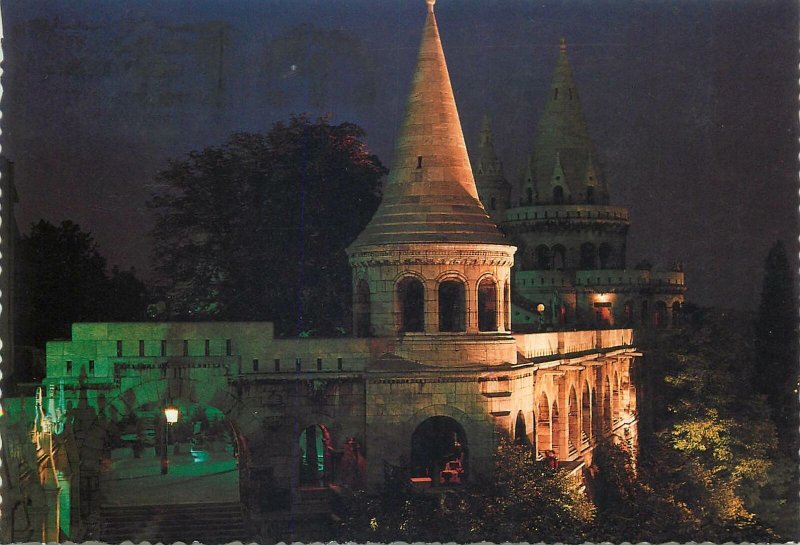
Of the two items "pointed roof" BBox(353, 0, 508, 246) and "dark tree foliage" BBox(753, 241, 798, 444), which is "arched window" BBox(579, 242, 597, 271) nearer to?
"dark tree foliage" BBox(753, 241, 798, 444)

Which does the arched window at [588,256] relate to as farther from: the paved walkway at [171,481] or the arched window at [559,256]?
the paved walkway at [171,481]

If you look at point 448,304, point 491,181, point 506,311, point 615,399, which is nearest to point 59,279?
point 448,304

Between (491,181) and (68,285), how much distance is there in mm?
24374

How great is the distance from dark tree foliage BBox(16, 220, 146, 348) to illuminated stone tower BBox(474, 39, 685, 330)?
17.1 metres

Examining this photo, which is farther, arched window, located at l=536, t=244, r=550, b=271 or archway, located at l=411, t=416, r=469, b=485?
arched window, located at l=536, t=244, r=550, b=271

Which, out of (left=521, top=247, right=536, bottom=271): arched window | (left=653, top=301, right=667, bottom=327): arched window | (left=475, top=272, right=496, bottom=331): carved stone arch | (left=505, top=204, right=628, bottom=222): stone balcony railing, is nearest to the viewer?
(left=475, top=272, right=496, bottom=331): carved stone arch

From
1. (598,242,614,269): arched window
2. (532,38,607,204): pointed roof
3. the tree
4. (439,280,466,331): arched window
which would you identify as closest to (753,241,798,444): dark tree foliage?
(439,280,466,331): arched window

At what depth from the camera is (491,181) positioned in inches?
2322

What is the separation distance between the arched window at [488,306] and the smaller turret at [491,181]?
25296 mm

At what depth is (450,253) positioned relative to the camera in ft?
103

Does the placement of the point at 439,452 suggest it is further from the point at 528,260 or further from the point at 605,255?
the point at 605,255

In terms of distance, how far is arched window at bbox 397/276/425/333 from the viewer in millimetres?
31688

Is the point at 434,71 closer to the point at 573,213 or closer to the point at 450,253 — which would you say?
the point at 450,253

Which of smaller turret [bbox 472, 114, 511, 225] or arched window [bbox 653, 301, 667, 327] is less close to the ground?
smaller turret [bbox 472, 114, 511, 225]
